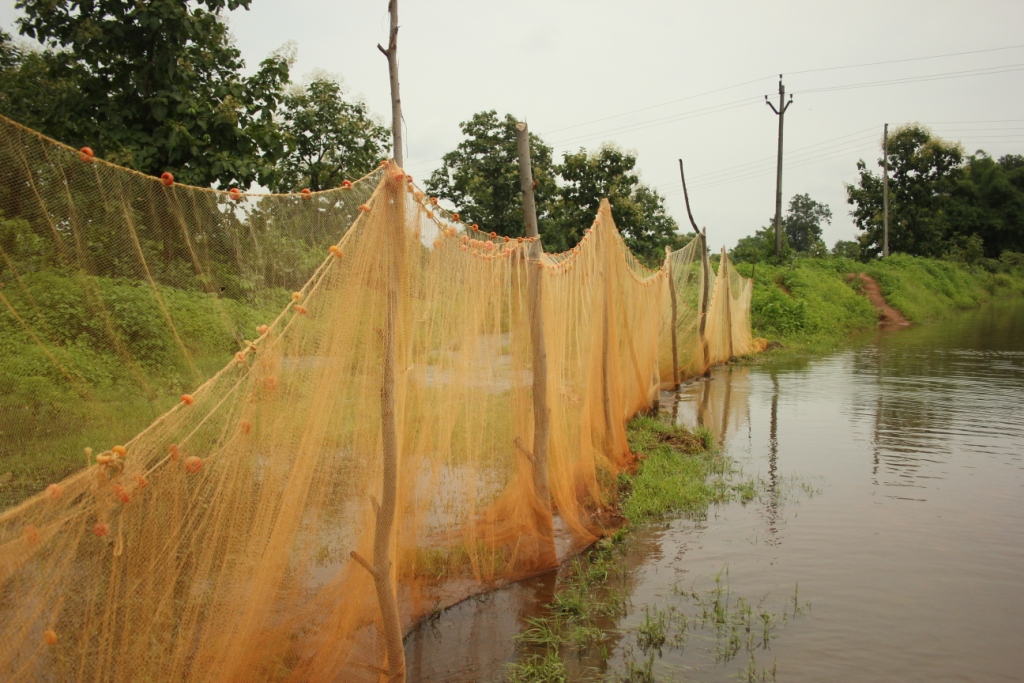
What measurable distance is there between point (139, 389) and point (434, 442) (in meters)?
1.44

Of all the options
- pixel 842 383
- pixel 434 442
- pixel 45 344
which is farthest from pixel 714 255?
pixel 45 344

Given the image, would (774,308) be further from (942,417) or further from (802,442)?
(802,442)

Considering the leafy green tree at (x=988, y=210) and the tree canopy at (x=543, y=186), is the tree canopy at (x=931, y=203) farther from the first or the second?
the tree canopy at (x=543, y=186)

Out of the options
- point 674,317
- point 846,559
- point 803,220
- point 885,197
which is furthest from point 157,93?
point 803,220

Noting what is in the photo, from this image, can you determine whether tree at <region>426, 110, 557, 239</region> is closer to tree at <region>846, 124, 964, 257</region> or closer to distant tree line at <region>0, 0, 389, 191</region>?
distant tree line at <region>0, 0, 389, 191</region>

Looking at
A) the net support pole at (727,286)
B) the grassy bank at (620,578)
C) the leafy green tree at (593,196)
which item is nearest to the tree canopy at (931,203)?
the leafy green tree at (593,196)

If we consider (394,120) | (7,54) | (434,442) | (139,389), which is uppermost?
(7,54)

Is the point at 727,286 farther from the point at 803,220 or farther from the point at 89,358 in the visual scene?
the point at 803,220

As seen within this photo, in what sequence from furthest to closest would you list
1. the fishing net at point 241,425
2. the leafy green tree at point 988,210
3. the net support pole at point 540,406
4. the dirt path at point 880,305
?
the leafy green tree at point 988,210
the dirt path at point 880,305
the net support pole at point 540,406
the fishing net at point 241,425

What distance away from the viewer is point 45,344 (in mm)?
3186

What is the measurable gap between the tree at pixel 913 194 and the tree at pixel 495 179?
21210 millimetres

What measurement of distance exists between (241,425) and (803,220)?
63295 millimetres

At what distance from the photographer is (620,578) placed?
518cm

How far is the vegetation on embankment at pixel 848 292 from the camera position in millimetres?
21163
